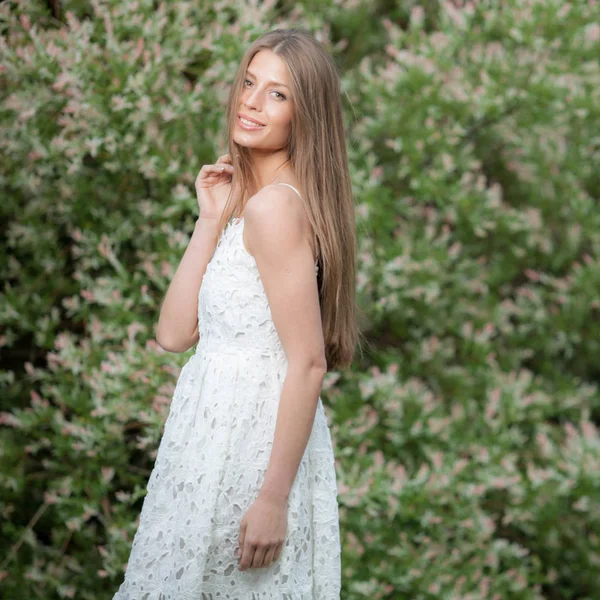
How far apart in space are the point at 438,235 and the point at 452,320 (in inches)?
17.8

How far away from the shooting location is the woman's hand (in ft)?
6.19

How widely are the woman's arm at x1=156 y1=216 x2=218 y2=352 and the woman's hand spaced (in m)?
0.03

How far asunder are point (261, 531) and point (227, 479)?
135 millimetres

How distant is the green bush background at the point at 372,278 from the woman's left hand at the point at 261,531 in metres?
1.12

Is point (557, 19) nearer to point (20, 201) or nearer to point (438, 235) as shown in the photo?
point (438, 235)

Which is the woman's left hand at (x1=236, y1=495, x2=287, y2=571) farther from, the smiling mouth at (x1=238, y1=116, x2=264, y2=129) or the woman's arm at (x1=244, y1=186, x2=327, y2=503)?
the smiling mouth at (x1=238, y1=116, x2=264, y2=129)

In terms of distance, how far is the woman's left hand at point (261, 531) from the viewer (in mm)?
1553

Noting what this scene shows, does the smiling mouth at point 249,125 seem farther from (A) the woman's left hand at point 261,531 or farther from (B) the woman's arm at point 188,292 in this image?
(A) the woman's left hand at point 261,531

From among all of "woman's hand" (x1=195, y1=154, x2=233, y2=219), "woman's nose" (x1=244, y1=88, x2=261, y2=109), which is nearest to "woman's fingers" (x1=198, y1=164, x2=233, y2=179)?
"woman's hand" (x1=195, y1=154, x2=233, y2=219)

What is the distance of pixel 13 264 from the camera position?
308 cm

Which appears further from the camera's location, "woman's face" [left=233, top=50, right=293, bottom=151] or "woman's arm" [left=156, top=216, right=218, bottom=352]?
"woman's arm" [left=156, top=216, right=218, bottom=352]

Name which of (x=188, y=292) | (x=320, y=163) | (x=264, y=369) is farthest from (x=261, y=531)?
(x=320, y=163)

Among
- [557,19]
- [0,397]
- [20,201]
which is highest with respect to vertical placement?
[557,19]

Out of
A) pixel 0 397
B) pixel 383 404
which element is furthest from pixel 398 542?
pixel 0 397
